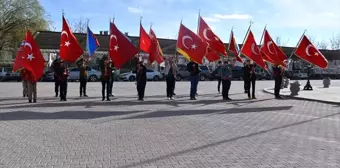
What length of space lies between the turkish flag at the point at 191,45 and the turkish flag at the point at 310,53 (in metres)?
4.13

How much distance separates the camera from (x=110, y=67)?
16.4m

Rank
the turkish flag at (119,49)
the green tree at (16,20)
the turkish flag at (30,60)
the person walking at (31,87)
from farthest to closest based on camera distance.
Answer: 1. the green tree at (16,20)
2. the turkish flag at (119,49)
3. the turkish flag at (30,60)
4. the person walking at (31,87)

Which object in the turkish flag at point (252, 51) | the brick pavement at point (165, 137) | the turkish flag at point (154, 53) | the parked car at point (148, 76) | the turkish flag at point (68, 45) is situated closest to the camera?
the brick pavement at point (165, 137)

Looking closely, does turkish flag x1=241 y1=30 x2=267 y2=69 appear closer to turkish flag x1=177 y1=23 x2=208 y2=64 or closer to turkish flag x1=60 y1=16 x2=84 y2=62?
turkish flag x1=177 y1=23 x2=208 y2=64

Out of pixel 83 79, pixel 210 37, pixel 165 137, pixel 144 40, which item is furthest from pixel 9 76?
pixel 165 137

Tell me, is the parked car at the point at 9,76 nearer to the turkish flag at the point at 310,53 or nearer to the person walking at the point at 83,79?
the person walking at the point at 83,79

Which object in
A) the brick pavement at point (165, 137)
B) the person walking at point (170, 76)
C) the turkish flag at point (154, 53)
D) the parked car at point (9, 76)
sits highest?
the turkish flag at point (154, 53)

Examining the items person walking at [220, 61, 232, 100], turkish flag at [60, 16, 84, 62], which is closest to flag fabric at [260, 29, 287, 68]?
person walking at [220, 61, 232, 100]

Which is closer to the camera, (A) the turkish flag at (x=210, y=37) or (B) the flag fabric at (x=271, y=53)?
(B) the flag fabric at (x=271, y=53)

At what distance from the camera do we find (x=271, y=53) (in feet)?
59.7

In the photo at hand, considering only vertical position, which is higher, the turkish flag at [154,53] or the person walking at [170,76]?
the turkish flag at [154,53]

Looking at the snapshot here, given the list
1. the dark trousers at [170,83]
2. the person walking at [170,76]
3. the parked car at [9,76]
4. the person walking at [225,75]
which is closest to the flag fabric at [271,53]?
the person walking at [225,75]

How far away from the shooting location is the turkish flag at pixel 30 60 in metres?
15.3

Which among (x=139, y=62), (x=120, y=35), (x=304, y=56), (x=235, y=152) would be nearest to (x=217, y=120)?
(x=235, y=152)
